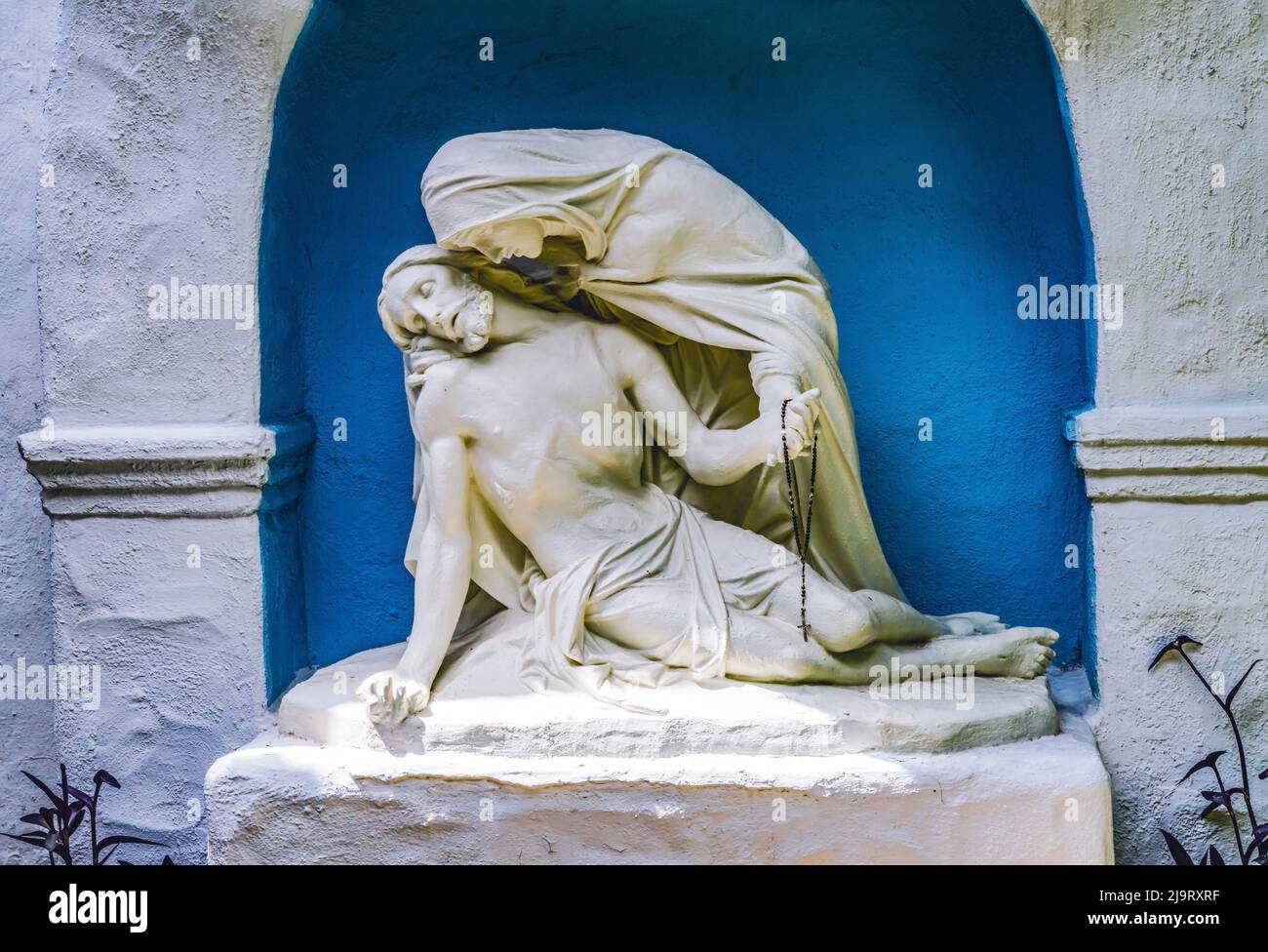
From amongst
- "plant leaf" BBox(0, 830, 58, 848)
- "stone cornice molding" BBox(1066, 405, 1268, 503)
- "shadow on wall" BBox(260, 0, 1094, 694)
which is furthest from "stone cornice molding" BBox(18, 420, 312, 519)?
"stone cornice molding" BBox(1066, 405, 1268, 503)

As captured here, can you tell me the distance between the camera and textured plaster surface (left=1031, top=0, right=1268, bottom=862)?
3342 millimetres

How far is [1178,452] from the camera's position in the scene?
11.0 feet

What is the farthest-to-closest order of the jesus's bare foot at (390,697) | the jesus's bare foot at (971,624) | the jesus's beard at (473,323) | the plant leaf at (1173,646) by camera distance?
the jesus's bare foot at (971,624)
the jesus's beard at (473,323)
the plant leaf at (1173,646)
the jesus's bare foot at (390,697)

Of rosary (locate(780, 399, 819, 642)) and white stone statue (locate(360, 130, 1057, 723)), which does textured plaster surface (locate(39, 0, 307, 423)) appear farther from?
rosary (locate(780, 399, 819, 642))

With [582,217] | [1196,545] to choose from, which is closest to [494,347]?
[582,217]

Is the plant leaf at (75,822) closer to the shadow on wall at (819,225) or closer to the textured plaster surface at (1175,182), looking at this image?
the shadow on wall at (819,225)

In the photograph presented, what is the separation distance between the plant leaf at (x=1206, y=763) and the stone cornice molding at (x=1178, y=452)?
0.60m

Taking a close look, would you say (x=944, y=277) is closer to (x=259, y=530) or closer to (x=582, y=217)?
(x=582, y=217)

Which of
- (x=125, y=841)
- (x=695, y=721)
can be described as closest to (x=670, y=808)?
(x=695, y=721)

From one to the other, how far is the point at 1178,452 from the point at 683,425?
1.17m

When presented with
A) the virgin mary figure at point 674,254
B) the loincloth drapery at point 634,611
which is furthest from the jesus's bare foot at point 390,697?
the virgin mary figure at point 674,254

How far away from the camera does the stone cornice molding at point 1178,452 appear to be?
3.32 meters

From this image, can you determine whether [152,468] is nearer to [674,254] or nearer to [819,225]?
[674,254]
